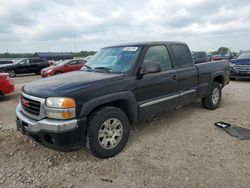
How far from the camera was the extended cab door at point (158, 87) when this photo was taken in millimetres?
3975

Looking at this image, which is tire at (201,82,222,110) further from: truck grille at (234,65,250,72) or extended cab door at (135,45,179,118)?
truck grille at (234,65,250,72)

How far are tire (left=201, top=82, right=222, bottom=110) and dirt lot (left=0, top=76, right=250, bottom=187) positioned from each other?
1.28 metres

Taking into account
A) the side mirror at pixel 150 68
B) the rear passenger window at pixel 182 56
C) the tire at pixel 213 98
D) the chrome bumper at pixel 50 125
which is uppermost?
the rear passenger window at pixel 182 56

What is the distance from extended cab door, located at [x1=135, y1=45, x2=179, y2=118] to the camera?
13.0 ft

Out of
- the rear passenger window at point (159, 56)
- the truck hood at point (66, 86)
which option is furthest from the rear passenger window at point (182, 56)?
the truck hood at point (66, 86)

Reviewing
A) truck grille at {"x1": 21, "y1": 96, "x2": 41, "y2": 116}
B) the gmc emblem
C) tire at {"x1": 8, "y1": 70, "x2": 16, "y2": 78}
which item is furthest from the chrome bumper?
tire at {"x1": 8, "y1": 70, "x2": 16, "y2": 78}

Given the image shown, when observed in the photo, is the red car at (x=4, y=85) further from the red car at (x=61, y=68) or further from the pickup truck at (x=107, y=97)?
the red car at (x=61, y=68)

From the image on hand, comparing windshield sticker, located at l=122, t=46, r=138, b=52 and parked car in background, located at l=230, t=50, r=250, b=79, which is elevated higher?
windshield sticker, located at l=122, t=46, r=138, b=52

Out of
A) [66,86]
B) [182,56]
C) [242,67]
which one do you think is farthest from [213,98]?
[242,67]

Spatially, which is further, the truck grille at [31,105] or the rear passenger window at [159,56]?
the rear passenger window at [159,56]

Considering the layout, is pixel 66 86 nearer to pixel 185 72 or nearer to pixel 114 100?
pixel 114 100

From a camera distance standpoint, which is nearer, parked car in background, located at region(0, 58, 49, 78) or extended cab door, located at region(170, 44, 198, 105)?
extended cab door, located at region(170, 44, 198, 105)

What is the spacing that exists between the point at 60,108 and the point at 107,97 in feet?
2.35

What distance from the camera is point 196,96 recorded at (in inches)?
213
